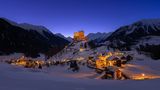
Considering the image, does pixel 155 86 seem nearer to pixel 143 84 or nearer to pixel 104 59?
pixel 143 84

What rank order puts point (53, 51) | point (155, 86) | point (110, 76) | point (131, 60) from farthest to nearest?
point (53, 51), point (131, 60), point (110, 76), point (155, 86)

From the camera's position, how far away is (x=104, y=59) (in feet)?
221

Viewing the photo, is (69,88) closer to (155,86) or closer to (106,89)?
(106,89)

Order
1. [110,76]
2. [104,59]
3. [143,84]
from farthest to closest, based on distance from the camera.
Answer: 1. [104,59]
2. [110,76]
3. [143,84]

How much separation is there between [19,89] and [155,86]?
17.3 ft

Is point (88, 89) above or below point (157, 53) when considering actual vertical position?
below

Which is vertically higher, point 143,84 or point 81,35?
point 81,35

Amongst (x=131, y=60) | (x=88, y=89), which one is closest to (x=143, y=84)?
(x=88, y=89)

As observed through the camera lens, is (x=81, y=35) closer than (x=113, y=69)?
No

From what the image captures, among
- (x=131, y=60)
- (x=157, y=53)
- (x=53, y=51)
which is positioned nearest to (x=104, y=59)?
(x=131, y=60)

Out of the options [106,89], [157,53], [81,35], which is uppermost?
[81,35]

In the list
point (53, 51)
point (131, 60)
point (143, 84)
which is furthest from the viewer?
point (53, 51)

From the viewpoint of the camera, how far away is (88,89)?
9.91 m

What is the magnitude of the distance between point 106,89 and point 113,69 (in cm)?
2462
